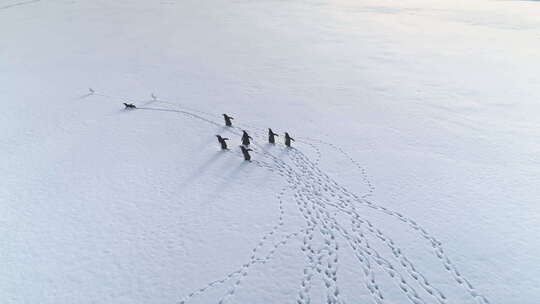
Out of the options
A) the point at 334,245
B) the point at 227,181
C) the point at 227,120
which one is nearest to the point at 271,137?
the point at 227,120

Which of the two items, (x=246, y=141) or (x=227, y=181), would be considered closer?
(x=227, y=181)

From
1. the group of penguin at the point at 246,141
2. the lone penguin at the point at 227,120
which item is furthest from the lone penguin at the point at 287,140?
the lone penguin at the point at 227,120

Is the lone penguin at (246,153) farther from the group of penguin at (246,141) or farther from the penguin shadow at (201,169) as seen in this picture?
the penguin shadow at (201,169)

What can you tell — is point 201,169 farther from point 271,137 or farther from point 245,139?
point 271,137

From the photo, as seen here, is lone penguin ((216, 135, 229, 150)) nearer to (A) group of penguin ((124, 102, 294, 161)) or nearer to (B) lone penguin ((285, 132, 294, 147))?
(A) group of penguin ((124, 102, 294, 161))

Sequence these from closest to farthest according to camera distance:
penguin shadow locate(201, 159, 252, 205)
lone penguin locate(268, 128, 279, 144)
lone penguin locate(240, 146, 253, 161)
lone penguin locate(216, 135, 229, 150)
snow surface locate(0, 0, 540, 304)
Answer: snow surface locate(0, 0, 540, 304), penguin shadow locate(201, 159, 252, 205), lone penguin locate(240, 146, 253, 161), lone penguin locate(216, 135, 229, 150), lone penguin locate(268, 128, 279, 144)

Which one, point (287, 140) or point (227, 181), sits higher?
point (287, 140)

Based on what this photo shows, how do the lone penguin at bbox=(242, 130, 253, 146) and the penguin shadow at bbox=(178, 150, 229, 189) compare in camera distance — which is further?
the lone penguin at bbox=(242, 130, 253, 146)

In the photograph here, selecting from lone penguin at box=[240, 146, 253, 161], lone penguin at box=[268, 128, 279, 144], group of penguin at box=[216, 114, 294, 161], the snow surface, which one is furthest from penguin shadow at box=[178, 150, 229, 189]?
lone penguin at box=[268, 128, 279, 144]
